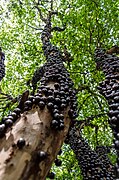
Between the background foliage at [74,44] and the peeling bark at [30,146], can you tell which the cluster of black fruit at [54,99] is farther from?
the background foliage at [74,44]

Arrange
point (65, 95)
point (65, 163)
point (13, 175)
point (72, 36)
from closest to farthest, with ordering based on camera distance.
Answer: point (13, 175)
point (65, 95)
point (72, 36)
point (65, 163)

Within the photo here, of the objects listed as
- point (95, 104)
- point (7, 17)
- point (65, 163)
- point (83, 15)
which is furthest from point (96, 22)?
point (65, 163)

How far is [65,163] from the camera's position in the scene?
10.1m

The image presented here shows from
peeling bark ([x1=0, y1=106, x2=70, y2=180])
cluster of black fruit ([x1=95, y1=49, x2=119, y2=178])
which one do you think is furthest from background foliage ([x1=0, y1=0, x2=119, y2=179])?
peeling bark ([x1=0, y1=106, x2=70, y2=180])

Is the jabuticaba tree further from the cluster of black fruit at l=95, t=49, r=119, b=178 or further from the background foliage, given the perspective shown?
the background foliage

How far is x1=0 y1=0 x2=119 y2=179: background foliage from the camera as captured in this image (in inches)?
347

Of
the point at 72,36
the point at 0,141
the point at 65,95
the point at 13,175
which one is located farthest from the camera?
the point at 72,36

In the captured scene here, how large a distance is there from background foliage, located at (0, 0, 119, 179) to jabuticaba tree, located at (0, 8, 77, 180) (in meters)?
4.66

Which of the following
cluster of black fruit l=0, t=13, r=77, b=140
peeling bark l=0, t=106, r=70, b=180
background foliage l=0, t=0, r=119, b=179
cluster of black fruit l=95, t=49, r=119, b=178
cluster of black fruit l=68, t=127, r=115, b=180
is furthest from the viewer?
background foliage l=0, t=0, r=119, b=179

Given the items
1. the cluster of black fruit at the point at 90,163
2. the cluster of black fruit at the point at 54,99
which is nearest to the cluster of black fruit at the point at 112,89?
the cluster of black fruit at the point at 54,99

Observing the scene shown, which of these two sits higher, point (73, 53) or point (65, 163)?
point (73, 53)

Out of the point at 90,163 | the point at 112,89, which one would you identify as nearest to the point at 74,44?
the point at 90,163

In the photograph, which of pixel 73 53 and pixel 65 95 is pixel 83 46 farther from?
pixel 65 95

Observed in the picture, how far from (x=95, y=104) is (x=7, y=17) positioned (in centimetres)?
472
